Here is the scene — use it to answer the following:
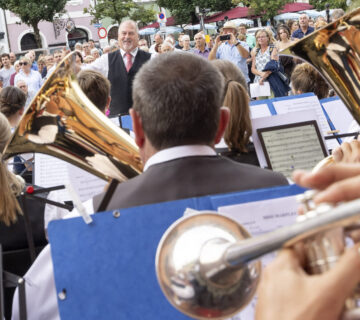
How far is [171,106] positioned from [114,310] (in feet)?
1.97

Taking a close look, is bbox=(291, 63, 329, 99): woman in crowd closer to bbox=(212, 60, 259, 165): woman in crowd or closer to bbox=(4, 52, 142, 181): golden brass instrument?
bbox=(212, 60, 259, 165): woman in crowd

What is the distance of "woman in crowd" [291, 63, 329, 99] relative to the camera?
4.07 meters

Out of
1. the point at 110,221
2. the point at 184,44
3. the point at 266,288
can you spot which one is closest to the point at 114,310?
the point at 110,221

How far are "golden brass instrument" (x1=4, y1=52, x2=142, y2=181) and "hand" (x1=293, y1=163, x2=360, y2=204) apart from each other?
4.61ft

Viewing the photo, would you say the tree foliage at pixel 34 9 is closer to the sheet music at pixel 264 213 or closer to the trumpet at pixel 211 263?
the sheet music at pixel 264 213

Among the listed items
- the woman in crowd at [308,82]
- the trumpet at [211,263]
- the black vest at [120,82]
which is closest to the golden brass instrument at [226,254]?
the trumpet at [211,263]

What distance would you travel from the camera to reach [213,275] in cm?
80

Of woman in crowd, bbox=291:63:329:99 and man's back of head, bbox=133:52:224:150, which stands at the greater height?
man's back of head, bbox=133:52:224:150

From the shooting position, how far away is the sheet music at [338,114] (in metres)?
3.59

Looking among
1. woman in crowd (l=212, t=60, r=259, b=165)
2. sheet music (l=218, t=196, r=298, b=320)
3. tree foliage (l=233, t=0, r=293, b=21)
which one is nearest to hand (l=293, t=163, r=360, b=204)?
sheet music (l=218, t=196, r=298, b=320)

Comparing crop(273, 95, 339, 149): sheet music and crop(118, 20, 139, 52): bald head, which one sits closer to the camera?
crop(273, 95, 339, 149): sheet music

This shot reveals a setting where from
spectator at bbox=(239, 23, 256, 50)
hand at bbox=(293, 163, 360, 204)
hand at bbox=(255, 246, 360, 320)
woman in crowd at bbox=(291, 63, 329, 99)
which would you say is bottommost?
spectator at bbox=(239, 23, 256, 50)

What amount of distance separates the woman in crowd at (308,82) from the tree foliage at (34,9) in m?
27.4

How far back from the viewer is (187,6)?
33.3 metres
